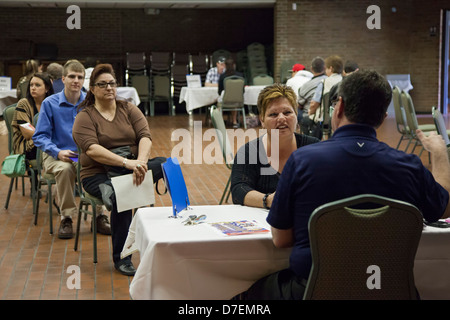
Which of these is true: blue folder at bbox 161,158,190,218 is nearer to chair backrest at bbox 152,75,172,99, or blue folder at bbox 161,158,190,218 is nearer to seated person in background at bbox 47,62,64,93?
seated person in background at bbox 47,62,64,93

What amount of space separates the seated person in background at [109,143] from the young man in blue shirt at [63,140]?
2.00 feet

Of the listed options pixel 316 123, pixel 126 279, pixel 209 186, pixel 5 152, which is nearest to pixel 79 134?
pixel 126 279

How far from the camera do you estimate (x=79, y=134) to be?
4.03 m

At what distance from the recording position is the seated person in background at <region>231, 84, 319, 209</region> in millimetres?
3070

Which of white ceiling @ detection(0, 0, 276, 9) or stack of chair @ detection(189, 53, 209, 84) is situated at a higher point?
white ceiling @ detection(0, 0, 276, 9)

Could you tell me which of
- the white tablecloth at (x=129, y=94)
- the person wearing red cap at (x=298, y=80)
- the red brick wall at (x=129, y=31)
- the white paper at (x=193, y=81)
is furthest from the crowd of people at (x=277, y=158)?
the red brick wall at (x=129, y=31)

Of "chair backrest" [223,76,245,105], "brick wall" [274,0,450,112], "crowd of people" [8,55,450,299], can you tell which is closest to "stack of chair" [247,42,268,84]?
"brick wall" [274,0,450,112]

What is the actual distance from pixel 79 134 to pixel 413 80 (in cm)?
1276

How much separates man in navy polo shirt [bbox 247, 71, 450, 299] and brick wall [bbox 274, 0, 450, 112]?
1306 centimetres

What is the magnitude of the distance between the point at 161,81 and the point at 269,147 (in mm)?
12098

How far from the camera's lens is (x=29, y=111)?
17.6 feet

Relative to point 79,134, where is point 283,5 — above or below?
above
